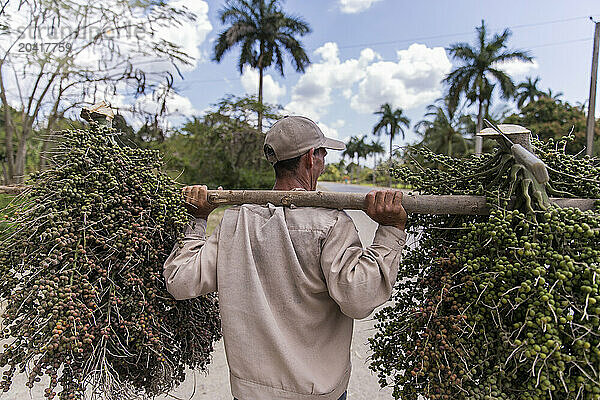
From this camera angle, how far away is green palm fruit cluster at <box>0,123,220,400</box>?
67.2 inches

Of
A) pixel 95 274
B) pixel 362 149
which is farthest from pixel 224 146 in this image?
pixel 362 149

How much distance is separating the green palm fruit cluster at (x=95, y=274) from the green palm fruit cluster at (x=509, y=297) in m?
1.09

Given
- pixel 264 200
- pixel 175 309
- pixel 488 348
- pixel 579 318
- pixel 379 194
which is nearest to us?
pixel 579 318

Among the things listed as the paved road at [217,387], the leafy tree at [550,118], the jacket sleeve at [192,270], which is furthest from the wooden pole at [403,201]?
the leafy tree at [550,118]

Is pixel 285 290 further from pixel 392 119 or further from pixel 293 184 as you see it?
pixel 392 119

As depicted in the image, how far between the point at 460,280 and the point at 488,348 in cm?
28

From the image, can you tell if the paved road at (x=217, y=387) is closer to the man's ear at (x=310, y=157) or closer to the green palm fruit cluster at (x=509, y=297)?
the green palm fruit cluster at (x=509, y=297)

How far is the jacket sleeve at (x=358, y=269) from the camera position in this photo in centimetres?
156

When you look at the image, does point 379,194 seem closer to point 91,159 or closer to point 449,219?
point 449,219

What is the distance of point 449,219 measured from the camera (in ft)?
6.27

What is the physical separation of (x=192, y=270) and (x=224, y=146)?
18920 millimetres

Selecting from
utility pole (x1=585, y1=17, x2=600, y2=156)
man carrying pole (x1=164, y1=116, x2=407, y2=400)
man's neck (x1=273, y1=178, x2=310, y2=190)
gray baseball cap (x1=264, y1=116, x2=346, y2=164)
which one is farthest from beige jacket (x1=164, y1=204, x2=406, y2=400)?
utility pole (x1=585, y1=17, x2=600, y2=156)

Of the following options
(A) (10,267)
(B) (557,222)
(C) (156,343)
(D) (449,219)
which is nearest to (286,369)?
(C) (156,343)

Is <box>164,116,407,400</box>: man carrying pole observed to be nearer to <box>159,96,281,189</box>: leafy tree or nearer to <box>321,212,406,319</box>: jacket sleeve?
<box>321,212,406,319</box>: jacket sleeve
